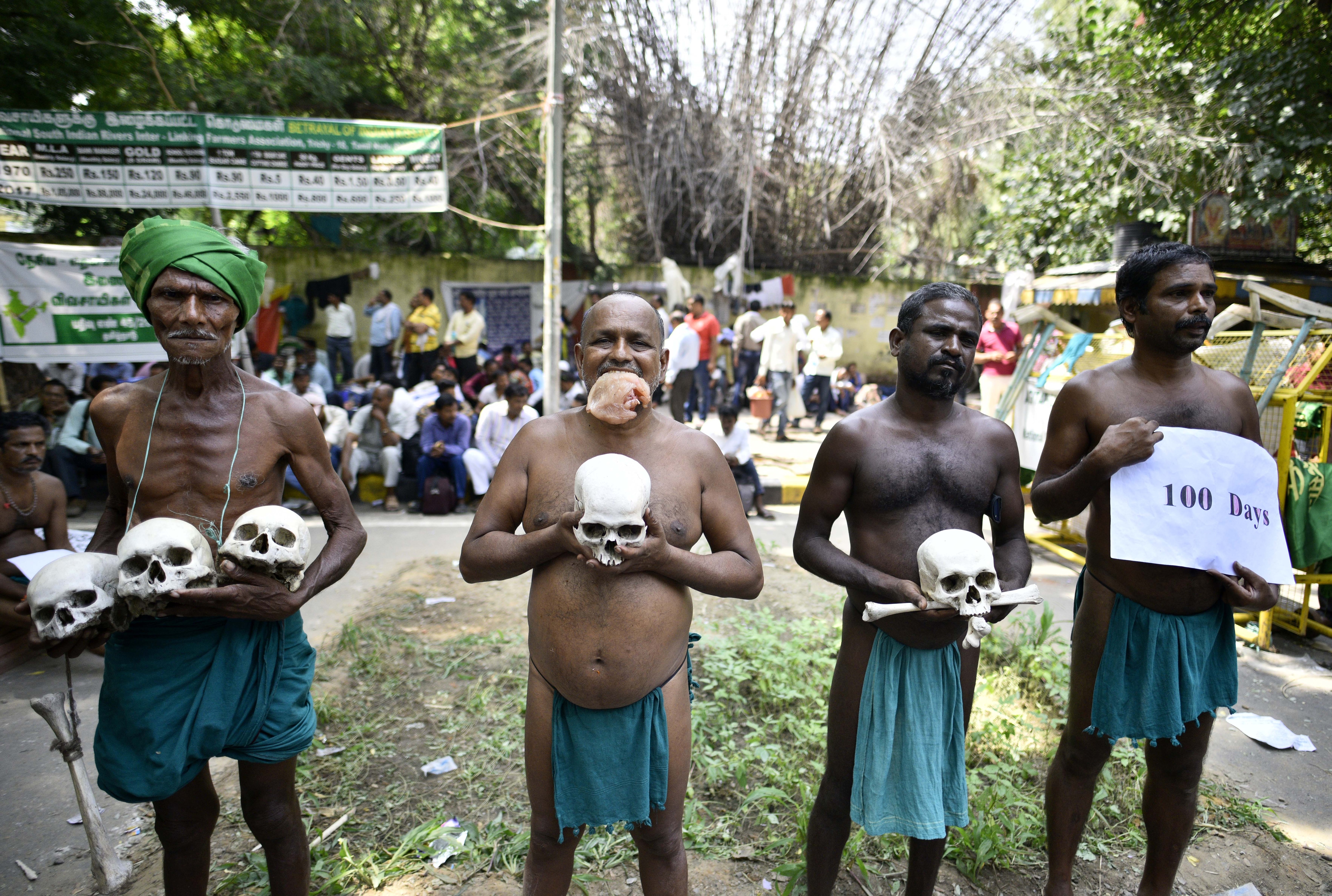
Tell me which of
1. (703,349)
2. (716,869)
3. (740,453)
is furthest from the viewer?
(703,349)

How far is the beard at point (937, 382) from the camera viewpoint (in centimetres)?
231

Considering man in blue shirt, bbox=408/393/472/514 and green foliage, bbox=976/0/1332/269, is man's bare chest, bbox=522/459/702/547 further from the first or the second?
green foliage, bbox=976/0/1332/269

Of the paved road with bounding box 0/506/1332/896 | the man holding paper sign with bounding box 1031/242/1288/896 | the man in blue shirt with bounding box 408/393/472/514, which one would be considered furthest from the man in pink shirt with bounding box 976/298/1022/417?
the man holding paper sign with bounding box 1031/242/1288/896

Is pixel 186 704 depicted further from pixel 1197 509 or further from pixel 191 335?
pixel 1197 509

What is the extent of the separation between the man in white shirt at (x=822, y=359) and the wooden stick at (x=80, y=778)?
1099 centimetres

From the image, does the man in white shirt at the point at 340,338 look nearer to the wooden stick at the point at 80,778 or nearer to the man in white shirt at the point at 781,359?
→ the man in white shirt at the point at 781,359

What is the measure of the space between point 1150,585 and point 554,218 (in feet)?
26.7

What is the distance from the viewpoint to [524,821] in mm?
3303

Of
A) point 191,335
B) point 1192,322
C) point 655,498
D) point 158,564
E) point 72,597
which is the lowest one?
point 72,597

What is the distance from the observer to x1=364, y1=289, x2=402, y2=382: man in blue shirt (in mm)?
12484

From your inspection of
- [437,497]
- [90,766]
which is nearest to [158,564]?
[90,766]

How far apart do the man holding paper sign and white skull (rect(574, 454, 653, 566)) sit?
1.55 m

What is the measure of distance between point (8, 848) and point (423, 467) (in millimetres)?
5748

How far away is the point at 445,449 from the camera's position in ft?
28.3
